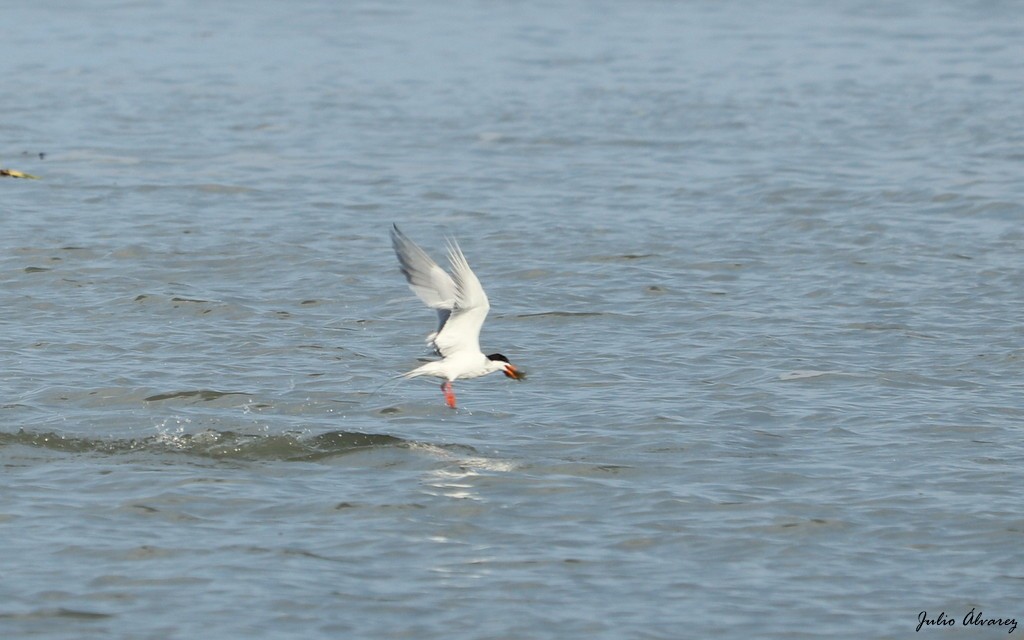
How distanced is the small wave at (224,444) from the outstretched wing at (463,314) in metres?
0.68

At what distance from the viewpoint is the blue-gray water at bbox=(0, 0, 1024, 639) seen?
745 centimetres

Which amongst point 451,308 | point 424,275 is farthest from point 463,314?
point 424,275

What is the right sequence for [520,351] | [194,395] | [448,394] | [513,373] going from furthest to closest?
1. [520,351]
2. [194,395]
3. [448,394]
4. [513,373]

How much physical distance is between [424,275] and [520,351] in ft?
8.27

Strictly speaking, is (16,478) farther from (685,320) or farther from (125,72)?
(125,72)

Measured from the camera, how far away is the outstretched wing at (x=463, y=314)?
9086 millimetres

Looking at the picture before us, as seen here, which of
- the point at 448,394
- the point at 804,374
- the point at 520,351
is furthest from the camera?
the point at 520,351

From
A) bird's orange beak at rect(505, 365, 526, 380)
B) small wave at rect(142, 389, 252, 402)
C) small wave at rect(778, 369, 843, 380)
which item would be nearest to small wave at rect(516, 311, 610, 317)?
small wave at rect(778, 369, 843, 380)

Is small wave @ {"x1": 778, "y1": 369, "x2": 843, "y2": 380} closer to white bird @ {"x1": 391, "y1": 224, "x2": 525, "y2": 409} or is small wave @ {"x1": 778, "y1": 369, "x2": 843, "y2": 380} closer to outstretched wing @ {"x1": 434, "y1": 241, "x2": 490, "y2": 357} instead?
white bird @ {"x1": 391, "y1": 224, "x2": 525, "y2": 409}

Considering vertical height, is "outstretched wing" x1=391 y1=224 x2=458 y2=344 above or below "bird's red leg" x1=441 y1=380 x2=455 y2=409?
above

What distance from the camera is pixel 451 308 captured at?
947cm

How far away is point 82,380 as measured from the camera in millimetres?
10531

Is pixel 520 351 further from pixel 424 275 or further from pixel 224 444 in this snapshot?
pixel 224 444

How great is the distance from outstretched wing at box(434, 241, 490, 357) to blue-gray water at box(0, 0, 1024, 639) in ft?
1.92
